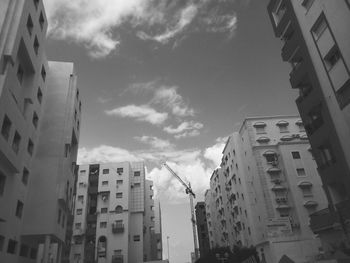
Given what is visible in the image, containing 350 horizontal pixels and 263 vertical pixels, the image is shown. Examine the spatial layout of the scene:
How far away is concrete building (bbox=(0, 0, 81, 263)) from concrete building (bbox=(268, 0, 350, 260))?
25789 millimetres

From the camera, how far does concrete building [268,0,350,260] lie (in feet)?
80.6

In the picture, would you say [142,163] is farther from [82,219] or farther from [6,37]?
[6,37]

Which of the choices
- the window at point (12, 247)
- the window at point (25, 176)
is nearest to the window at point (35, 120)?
the window at point (25, 176)

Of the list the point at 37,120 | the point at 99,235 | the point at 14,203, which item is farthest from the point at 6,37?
the point at 99,235

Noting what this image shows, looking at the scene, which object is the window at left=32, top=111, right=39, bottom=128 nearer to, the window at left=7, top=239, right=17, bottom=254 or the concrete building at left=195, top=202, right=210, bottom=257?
the window at left=7, top=239, right=17, bottom=254

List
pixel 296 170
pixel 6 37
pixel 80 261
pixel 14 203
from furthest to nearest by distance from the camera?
pixel 80 261 → pixel 296 170 → pixel 14 203 → pixel 6 37

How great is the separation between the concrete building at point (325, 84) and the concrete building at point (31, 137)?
1015 inches

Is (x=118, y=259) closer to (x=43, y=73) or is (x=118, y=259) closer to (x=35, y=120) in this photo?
(x=35, y=120)

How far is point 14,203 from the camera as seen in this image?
1106 inches

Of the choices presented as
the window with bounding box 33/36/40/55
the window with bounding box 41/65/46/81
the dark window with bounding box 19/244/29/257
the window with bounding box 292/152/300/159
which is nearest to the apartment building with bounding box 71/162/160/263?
the dark window with bounding box 19/244/29/257

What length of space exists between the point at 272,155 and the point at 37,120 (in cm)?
4144

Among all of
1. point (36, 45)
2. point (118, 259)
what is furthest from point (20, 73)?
point (118, 259)

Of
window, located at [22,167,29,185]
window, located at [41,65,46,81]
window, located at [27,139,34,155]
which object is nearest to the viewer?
window, located at [22,167,29,185]

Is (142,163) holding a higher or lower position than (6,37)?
higher
